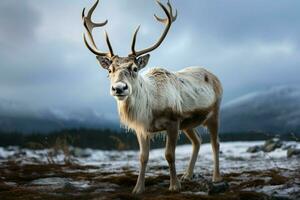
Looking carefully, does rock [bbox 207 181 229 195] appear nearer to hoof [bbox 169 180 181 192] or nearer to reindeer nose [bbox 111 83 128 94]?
hoof [bbox 169 180 181 192]

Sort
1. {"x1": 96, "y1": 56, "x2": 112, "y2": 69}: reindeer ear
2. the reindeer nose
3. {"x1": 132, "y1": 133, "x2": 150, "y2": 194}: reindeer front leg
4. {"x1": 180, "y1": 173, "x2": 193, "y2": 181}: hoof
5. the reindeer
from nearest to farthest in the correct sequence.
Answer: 1. the reindeer nose
2. the reindeer
3. {"x1": 96, "y1": 56, "x2": 112, "y2": 69}: reindeer ear
4. {"x1": 132, "y1": 133, "x2": 150, "y2": 194}: reindeer front leg
5. {"x1": 180, "y1": 173, "x2": 193, "y2": 181}: hoof

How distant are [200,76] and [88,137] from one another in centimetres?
4244

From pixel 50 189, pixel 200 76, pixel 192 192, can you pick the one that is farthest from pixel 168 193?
pixel 200 76

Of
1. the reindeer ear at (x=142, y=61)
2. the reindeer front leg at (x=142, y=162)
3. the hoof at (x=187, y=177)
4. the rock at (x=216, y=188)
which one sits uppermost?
the reindeer ear at (x=142, y=61)

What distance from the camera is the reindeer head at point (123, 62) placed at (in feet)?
22.7

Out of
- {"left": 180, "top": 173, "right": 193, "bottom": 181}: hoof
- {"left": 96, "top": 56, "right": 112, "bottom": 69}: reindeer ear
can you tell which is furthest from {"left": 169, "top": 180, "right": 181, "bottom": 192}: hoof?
{"left": 96, "top": 56, "right": 112, "bottom": 69}: reindeer ear

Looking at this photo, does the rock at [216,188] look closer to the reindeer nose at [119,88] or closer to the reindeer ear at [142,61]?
the reindeer nose at [119,88]

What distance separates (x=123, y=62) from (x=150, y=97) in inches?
31.1

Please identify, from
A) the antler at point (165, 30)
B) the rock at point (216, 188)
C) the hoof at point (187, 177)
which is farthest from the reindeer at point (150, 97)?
the hoof at point (187, 177)

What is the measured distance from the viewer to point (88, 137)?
50906mm

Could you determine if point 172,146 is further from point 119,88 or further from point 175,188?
point 119,88

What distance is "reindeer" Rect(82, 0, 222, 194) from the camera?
738 centimetres

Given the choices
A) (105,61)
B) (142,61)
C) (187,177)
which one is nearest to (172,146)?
(142,61)

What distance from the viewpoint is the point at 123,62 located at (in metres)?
7.45
